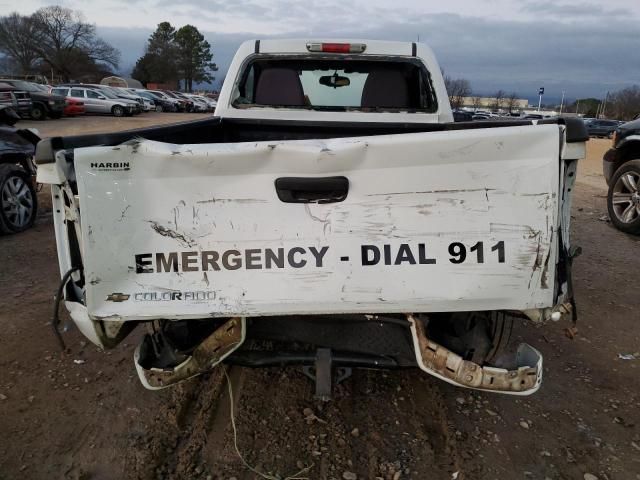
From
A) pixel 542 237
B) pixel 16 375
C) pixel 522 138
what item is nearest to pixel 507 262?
pixel 542 237

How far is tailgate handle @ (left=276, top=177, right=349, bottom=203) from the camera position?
89.5 inches

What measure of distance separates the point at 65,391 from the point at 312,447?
1.67 metres

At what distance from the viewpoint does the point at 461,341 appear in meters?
2.79

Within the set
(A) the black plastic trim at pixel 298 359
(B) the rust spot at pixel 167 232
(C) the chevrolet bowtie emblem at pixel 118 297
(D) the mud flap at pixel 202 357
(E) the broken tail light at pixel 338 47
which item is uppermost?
(E) the broken tail light at pixel 338 47

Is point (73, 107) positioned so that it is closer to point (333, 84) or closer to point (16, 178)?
point (16, 178)

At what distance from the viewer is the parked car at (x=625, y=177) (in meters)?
7.34

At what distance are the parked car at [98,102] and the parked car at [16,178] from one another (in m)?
26.1

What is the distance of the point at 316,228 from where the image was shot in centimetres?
229

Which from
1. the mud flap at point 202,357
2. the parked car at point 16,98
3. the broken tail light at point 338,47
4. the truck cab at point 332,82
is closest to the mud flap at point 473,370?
the mud flap at point 202,357

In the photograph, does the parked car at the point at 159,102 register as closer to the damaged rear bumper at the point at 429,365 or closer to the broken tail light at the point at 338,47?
the broken tail light at the point at 338,47

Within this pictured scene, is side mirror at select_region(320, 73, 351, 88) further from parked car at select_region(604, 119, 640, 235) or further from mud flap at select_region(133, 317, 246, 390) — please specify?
parked car at select_region(604, 119, 640, 235)

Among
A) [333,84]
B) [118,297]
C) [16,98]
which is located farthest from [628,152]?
[16,98]

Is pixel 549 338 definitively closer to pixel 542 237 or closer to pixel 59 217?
pixel 542 237

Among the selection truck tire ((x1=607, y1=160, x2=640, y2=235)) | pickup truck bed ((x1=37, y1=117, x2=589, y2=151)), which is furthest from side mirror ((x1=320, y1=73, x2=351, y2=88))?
truck tire ((x1=607, y1=160, x2=640, y2=235))
